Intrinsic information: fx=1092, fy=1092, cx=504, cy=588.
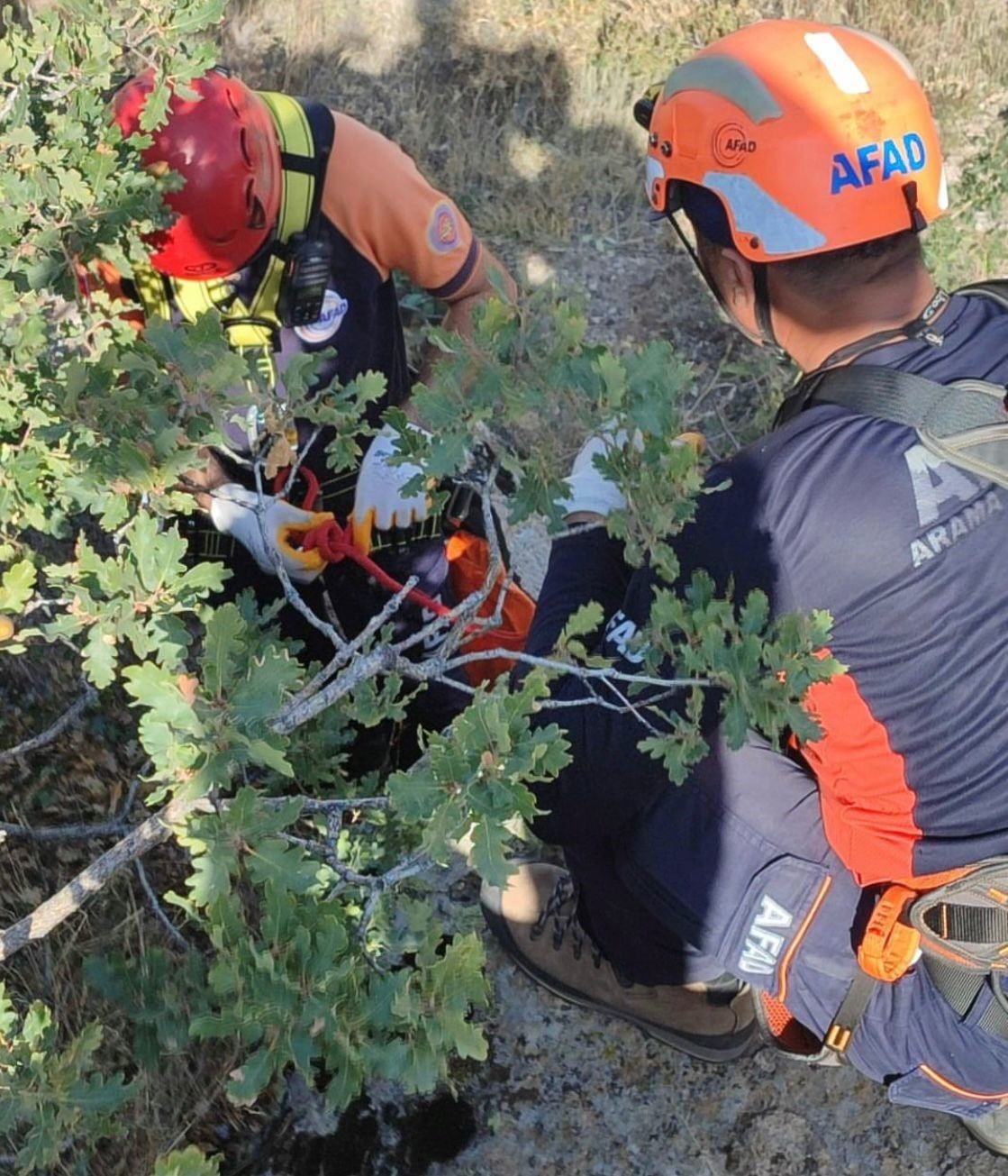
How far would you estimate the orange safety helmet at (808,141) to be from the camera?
2.12 m

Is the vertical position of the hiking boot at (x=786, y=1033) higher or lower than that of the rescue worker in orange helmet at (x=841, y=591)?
lower

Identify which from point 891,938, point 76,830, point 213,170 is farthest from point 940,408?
point 76,830

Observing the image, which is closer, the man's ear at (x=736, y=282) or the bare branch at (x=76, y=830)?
the man's ear at (x=736, y=282)

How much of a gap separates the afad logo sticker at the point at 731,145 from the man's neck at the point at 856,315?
0.29m

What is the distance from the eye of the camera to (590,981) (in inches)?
124

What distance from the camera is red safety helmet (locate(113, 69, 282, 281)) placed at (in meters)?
2.50

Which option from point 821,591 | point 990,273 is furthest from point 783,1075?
point 990,273

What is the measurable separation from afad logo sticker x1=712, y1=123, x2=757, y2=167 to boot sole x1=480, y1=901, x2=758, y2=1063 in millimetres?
2159

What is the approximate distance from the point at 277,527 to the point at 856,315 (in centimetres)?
145

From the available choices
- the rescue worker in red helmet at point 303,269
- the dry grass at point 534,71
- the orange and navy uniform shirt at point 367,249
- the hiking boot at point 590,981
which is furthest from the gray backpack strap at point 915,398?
the dry grass at point 534,71

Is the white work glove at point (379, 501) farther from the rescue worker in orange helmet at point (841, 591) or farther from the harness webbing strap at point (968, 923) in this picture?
the harness webbing strap at point (968, 923)

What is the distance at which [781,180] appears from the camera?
2148 mm

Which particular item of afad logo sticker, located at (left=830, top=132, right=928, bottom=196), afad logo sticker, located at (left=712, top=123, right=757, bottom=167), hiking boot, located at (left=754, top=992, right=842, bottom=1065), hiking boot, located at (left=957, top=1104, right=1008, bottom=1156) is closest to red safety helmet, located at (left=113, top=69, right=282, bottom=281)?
afad logo sticker, located at (left=712, top=123, right=757, bottom=167)

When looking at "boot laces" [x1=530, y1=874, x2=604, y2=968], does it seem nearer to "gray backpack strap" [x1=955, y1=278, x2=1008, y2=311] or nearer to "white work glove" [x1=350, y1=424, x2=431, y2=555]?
"white work glove" [x1=350, y1=424, x2=431, y2=555]
